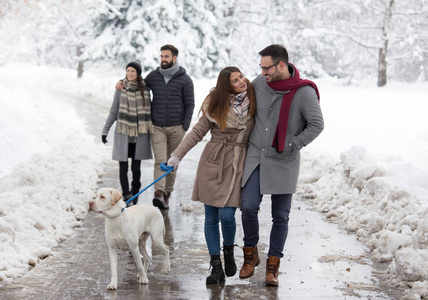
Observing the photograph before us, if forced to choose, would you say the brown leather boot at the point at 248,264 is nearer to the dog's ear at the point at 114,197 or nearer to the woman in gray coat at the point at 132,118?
the dog's ear at the point at 114,197

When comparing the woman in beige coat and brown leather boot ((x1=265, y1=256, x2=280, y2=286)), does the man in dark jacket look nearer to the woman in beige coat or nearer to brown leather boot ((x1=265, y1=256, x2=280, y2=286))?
the woman in beige coat

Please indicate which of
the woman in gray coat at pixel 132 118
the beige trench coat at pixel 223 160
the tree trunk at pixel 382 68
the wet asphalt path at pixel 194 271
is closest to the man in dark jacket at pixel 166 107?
the woman in gray coat at pixel 132 118

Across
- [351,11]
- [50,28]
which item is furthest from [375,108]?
[50,28]

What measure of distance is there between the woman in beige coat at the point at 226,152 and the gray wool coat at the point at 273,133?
93 mm

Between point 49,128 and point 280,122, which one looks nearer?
point 280,122

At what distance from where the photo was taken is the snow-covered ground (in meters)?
6.20

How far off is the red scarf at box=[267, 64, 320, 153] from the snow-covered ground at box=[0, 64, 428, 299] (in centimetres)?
151

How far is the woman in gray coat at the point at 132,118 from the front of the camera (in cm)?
859

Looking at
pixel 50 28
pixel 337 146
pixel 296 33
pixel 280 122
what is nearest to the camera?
pixel 280 122

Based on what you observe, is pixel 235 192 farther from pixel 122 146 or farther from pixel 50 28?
pixel 50 28

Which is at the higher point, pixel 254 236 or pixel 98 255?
pixel 254 236

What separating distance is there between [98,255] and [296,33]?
3070 centimetres

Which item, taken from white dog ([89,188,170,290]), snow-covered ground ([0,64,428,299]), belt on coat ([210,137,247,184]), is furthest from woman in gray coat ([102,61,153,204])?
belt on coat ([210,137,247,184])

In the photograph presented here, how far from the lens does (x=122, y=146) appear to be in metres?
8.74
